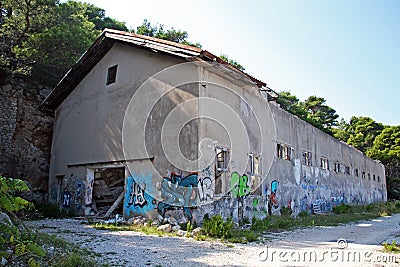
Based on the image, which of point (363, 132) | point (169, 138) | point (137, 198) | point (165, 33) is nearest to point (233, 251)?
point (169, 138)

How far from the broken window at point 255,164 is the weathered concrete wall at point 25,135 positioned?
10.2m

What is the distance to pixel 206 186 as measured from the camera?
11062 mm

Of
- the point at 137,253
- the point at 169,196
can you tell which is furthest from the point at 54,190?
the point at 137,253

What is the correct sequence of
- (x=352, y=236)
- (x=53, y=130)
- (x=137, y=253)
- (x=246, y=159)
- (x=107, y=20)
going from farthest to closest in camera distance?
(x=107, y=20), (x=53, y=130), (x=246, y=159), (x=352, y=236), (x=137, y=253)

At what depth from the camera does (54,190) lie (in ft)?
53.2

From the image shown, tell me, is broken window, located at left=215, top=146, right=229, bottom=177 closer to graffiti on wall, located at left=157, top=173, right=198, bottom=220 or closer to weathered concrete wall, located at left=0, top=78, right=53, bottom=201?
graffiti on wall, located at left=157, top=173, right=198, bottom=220

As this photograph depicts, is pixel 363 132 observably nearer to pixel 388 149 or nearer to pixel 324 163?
pixel 388 149

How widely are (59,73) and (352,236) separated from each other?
1592 centimetres

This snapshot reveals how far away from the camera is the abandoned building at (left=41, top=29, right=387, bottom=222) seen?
11516 mm

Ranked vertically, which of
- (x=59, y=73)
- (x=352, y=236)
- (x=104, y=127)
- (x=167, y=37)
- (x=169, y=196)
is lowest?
(x=352, y=236)

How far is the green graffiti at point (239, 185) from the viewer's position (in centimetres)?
1223

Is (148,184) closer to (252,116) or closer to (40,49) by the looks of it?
(252,116)

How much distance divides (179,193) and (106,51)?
25.2 feet

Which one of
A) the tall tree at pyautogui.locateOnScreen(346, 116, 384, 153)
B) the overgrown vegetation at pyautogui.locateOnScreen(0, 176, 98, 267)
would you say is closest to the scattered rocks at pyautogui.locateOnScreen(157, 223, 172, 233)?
the overgrown vegetation at pyautogui.locateOnScreen(0, 176, 98, 267)
